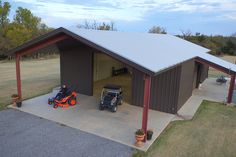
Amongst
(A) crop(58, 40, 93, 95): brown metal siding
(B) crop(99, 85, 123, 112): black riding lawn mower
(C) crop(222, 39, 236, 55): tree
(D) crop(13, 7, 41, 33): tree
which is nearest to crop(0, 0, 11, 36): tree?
(D) crop(13, 7, 41, 33): tree

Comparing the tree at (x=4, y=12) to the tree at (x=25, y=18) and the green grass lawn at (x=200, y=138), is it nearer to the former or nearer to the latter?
the tree at (x=25, y=18)

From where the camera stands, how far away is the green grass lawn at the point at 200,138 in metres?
6.24

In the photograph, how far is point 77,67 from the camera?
11.5 m

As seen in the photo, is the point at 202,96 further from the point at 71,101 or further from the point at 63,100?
the point at 63,100

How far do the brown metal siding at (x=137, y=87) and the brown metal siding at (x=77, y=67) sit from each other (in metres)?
2.54

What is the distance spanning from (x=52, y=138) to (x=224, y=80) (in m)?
13.8

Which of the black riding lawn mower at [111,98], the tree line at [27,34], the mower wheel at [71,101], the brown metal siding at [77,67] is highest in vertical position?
the tree line at [27,34]

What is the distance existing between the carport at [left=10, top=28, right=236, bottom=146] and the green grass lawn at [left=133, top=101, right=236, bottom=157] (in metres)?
0.91

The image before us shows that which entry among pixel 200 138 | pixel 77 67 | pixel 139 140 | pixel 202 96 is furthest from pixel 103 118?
pixel 202 96

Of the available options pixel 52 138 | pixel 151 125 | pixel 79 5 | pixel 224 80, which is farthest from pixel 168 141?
pixel 79 5

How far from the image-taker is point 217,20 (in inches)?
1163

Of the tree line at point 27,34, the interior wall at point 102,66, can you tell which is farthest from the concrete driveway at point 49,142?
the tree line at point 27,34

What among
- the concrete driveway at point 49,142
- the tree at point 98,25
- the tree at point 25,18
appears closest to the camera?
the concrete driveway at point 49,142

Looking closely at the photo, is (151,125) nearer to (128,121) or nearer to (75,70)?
(128,121)
